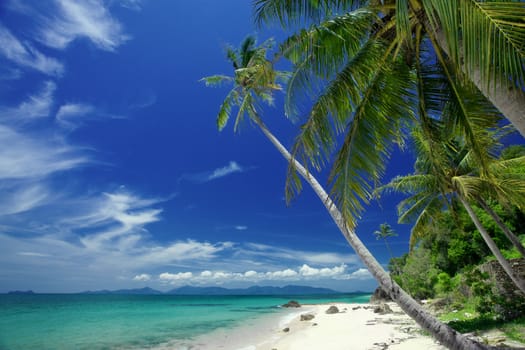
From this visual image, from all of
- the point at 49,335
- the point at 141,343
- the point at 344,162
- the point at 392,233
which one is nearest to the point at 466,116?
the point at 344,162

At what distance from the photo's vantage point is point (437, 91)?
4438 mm

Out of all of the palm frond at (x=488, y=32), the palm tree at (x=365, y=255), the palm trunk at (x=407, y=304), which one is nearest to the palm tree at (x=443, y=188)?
the palm tree at (x=365, y=255)

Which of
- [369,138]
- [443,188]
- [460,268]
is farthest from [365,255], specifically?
[460,268]

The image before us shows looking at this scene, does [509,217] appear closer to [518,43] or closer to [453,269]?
[453,269]

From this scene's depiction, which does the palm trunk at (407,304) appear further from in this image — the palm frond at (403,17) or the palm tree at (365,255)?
the palm frond at (403,17)

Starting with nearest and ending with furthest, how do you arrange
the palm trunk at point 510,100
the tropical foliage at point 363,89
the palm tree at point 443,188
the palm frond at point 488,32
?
the palm frond at point 488,32 < the palm trunk at point 510,100 < the tropical foliage at point 363,89 < the palm tree at point 443,188

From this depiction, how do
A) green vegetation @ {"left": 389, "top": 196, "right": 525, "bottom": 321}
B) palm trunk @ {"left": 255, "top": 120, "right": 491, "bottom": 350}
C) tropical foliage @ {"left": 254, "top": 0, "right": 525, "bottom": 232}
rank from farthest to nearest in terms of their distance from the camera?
green vegetation @ {"left": 389, "top": 196, "right": 525, "bottom": 321} < tropical foliage @ {"left": 254, "top": 0, "right": 525, "bottom": 232} < palm trunk @ {"left": 255, "top": 120, "right": 491, "bottom": 350}

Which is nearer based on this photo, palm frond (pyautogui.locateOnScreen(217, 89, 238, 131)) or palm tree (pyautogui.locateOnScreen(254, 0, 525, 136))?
palm tree (pyautogui.locateOnScreen(254, 0, 525, 136))

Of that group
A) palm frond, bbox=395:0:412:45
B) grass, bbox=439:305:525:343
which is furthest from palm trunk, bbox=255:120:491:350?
grass, bbox=439:305:525:343

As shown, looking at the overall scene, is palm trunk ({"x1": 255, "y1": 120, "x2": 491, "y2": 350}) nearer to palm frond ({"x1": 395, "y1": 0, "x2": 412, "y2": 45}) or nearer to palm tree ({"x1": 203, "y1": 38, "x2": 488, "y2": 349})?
palm tree ({"x1": 203, "y1": 38, "x2": 488, "y2": 349})

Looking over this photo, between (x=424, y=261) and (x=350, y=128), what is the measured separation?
1130 inches

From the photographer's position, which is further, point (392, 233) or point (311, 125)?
point (392, 233)

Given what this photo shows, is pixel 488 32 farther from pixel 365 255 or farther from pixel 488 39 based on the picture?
pixel 365 255

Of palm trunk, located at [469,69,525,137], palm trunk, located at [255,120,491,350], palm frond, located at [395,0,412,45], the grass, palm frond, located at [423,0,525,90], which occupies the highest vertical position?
palm frond, located at [395,0,412,45]
